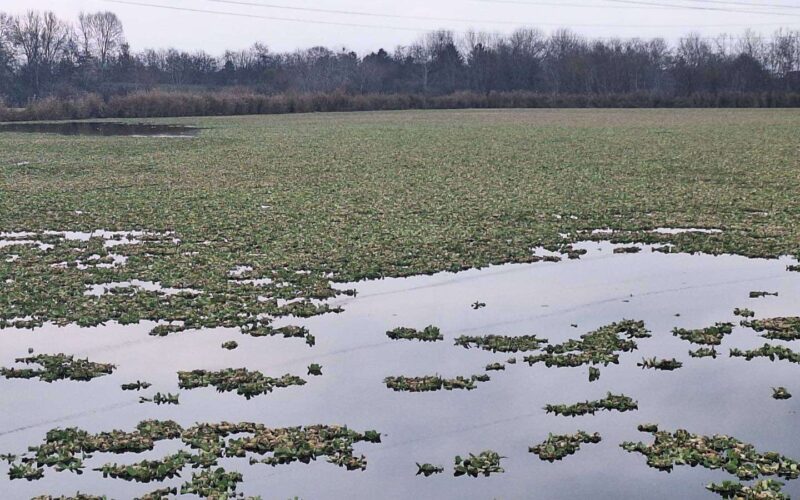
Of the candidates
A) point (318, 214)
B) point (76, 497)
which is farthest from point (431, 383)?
point (318, 214)

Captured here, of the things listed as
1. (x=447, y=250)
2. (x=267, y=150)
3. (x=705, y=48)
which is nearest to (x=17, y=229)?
(x=447, y=250)

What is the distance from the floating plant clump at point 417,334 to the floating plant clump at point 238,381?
5.14 feet

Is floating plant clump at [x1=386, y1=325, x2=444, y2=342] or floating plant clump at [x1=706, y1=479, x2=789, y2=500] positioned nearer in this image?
floating plant clump at [x1=706, y1=479, x2=789, y2=500]

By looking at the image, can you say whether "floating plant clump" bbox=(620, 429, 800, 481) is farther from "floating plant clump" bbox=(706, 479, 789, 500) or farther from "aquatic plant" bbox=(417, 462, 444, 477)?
"aquatic plant" bbox=(417, 462, 444, 477)

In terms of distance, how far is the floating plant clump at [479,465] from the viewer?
6.22 meters

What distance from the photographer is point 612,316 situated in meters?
10.1

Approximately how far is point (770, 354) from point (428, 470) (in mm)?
3954

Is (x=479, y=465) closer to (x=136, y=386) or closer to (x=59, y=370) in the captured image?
(x=136, y=386)

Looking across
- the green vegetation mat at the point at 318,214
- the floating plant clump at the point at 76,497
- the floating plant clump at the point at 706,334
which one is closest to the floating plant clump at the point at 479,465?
the floating plant clump at the point at 76,497

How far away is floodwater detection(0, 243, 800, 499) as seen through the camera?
6113 mm

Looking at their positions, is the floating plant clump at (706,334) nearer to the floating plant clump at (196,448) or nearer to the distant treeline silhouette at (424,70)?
the floating plant clump at (196,448)

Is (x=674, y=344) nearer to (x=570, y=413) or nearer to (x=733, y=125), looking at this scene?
(x=570, y=413)

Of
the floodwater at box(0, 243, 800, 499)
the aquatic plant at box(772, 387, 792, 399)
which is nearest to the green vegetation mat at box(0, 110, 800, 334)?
the floodwater at box(0, 243, 800, 499)

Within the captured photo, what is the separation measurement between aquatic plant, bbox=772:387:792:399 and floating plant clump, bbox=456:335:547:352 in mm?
2120
